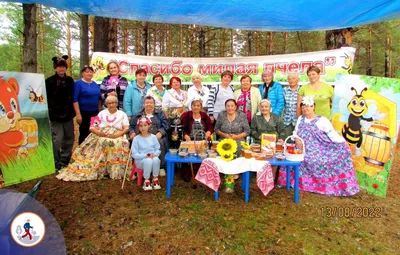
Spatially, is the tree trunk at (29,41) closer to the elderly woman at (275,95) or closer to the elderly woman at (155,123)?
the elderly woman at (155,123)

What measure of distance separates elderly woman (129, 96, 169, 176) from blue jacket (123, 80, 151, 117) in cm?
22

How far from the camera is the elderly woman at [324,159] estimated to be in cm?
380

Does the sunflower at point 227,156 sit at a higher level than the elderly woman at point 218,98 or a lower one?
lower

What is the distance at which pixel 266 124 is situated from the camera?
4.13 metres

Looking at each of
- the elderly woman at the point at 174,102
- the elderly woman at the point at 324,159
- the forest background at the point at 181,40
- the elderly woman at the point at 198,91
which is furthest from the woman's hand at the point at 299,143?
the forest background at the point at 181,40

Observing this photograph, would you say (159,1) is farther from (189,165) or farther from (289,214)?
(289,214)

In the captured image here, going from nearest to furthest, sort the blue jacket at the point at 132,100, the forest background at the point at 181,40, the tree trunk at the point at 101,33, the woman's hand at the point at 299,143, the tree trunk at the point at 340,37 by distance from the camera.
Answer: the woman's hand at the point at 299,143
the blue jacket at the point at 132,100
the tree trunk at the point at 340,37
the tree trunk at the point at 101,33
the forest background at the point at 181,40

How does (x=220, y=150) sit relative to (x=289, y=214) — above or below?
above

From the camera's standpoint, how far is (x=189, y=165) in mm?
4414

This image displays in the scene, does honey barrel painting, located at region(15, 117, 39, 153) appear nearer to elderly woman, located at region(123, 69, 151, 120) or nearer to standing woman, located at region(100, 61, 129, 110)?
standing woman, located at region(100, 61, 129, 110)

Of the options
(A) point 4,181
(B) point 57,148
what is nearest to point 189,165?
(B) point 57,148

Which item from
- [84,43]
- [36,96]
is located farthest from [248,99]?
[84,43]

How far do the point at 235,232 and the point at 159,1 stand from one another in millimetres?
2567

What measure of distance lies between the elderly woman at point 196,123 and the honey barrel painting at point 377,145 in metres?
2.42
